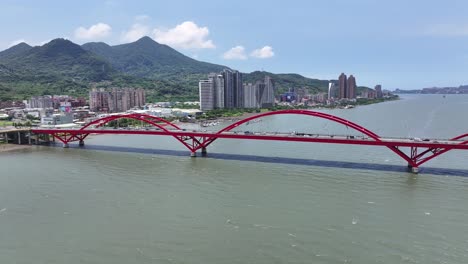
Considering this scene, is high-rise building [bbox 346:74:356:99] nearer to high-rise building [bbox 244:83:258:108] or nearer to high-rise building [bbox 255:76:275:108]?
high-rise building [bbox 255:76:275:108]

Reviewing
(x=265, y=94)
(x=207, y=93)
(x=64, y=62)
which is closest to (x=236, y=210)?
(x=207, y=93)

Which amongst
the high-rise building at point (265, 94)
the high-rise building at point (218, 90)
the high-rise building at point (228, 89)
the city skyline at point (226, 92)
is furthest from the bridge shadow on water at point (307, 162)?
the high-rise building at point (265, 94)

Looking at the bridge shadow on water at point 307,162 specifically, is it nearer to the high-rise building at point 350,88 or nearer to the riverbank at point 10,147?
the riverbank at point 10,147

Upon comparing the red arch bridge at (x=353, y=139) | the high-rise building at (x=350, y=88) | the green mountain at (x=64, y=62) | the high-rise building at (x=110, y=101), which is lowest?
the red arch bridge at (x=353, y=139)

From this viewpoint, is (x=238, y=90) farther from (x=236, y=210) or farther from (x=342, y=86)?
(x=236, y=210)

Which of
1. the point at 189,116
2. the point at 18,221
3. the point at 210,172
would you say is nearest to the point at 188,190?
the point at 210,172

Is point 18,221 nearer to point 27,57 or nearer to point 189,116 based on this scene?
point 189,116
